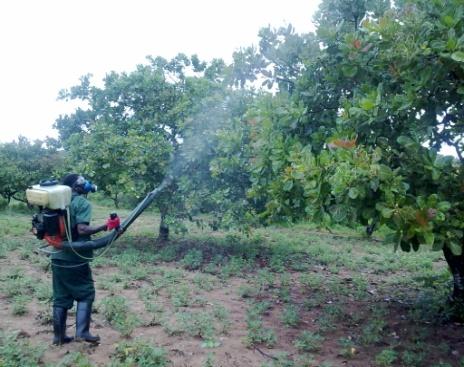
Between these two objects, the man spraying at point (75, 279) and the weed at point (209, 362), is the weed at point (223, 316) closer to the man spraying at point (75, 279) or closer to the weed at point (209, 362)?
the weed at point (209, 362)

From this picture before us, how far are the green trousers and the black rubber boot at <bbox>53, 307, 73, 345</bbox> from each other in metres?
0.06

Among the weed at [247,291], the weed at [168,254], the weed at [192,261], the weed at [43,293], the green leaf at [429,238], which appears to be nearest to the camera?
the green leaf at [429,238]

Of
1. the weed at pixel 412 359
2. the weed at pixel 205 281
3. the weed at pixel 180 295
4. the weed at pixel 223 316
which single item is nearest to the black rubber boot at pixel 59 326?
the weed at pixel 223 316

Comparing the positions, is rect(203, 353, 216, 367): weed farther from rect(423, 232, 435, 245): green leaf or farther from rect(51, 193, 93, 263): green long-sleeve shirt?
rect(423, 232, 435, 245): green leaf

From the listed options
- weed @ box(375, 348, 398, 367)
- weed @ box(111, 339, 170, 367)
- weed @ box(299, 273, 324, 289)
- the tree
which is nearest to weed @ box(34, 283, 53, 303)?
weed @ box(111, 339, 170, 367)

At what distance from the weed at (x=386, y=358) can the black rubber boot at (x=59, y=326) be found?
3253 mm

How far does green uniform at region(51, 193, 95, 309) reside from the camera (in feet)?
16.5

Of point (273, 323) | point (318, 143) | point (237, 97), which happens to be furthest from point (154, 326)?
point (237, 97)

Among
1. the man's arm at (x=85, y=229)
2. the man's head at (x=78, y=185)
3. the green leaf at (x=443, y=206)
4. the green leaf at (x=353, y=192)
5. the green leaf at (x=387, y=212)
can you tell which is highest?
the green leaf at (x=353, y=192)

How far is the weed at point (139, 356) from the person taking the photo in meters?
4.62

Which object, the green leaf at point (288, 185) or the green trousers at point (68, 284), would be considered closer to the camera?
the green leaf at point (288, 185)

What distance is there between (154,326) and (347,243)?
9784 millimetres

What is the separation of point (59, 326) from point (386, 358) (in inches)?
132

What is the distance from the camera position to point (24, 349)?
4.75 meters
